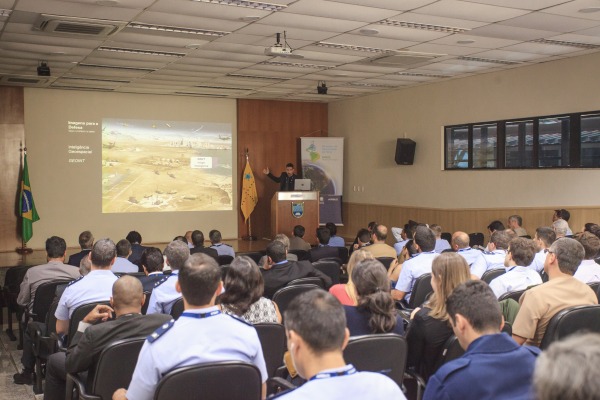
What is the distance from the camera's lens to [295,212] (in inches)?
525

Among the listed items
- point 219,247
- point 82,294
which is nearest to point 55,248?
point 82,294

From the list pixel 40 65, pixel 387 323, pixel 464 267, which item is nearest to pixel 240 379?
pixel 387 323

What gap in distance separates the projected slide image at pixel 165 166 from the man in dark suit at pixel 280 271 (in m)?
9.23

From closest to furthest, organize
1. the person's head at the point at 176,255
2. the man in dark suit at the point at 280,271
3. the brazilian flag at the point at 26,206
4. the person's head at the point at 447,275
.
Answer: the person's head at the point at 447,275
the person's head at the point at 176,255
the man in dark suit at the point at 280,271
the brazilian flag at the point at 26,206

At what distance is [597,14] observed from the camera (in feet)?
23.5

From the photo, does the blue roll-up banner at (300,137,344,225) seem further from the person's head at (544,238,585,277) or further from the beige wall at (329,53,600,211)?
the person's head at (544,238,585,277)

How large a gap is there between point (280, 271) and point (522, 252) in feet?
6.54

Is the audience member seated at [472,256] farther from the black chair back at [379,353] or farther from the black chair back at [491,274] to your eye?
the black chair back at [379,353]

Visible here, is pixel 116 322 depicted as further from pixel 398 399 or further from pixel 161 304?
pixel 398 399

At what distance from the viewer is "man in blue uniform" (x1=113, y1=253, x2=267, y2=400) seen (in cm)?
241

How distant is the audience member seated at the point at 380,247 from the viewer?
283 inches

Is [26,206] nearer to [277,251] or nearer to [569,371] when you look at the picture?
[277,251]

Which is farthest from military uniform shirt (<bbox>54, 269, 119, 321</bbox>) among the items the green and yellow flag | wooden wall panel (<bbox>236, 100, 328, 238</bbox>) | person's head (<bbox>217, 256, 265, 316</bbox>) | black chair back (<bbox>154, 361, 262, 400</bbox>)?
wooden wall panel (<bbox>236, 100, 328, 238</bbox>)

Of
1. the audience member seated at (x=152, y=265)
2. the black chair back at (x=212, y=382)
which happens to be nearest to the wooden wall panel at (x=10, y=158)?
the audience member seated at (x=152, y=265)
